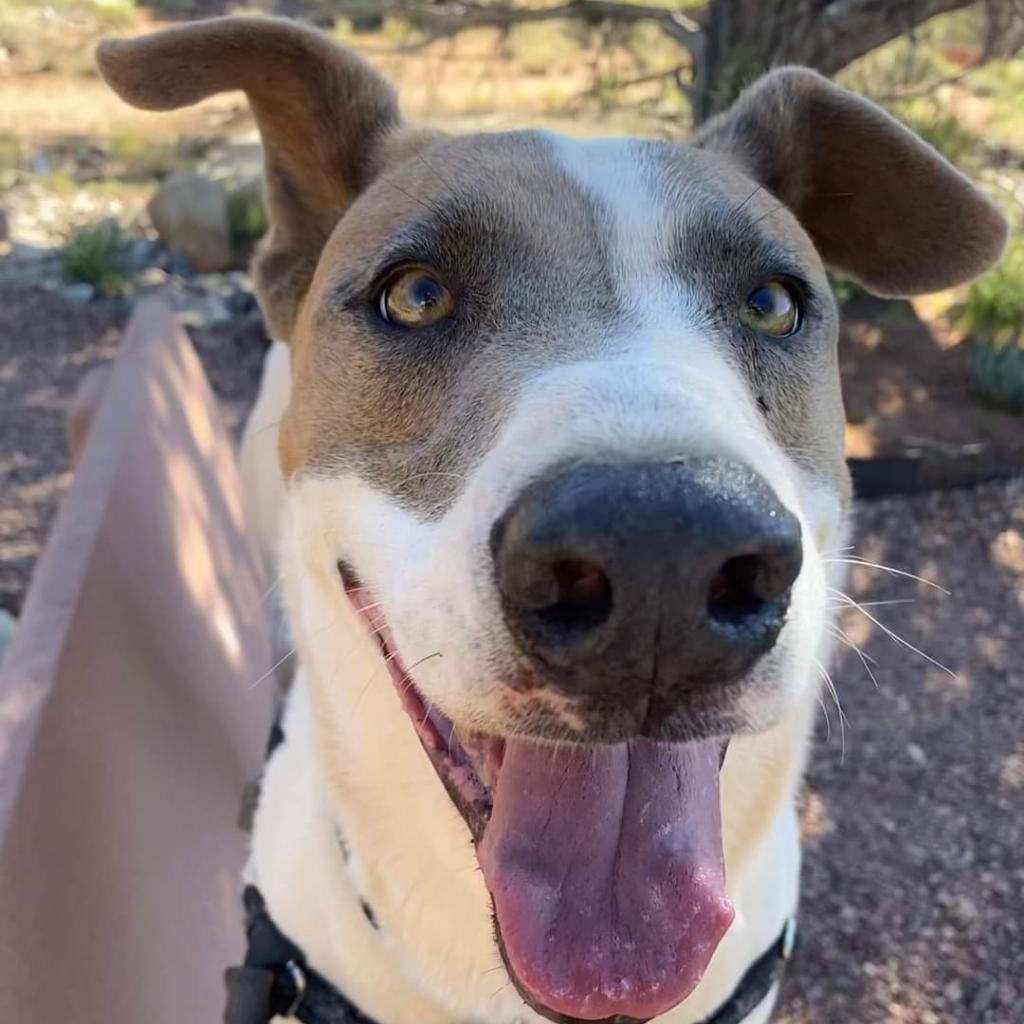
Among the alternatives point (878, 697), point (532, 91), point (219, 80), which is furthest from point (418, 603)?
point (532, 91)

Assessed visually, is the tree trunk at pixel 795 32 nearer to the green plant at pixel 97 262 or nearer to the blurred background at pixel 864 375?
the blurred background at pixel 864 375

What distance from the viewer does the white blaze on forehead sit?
193 cm

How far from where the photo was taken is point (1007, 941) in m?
3.81

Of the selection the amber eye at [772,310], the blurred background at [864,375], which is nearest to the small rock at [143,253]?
the blurred background at [864,375]

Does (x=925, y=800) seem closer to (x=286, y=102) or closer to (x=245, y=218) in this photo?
(x=286, y=102)

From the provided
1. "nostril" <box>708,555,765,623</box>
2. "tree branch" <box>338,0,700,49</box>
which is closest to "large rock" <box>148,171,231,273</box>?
"tree branch" <box>338,0,700,49</box>

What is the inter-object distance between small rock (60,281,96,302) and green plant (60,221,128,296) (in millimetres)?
50

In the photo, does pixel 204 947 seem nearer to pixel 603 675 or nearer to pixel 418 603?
pixel 418 603

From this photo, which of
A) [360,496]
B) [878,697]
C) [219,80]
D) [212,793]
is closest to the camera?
[360,496]

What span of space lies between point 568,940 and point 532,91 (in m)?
8.34

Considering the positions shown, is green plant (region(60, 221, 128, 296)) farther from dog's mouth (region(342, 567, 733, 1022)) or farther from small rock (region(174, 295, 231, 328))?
dog's mouth (region(342, 567, 733, 1022))

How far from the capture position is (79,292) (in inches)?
345

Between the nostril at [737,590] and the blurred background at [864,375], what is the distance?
577mm

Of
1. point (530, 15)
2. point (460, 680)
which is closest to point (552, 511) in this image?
point (460, 680)
